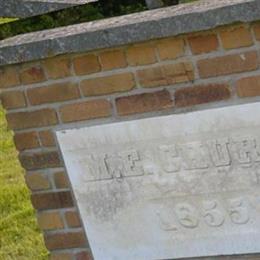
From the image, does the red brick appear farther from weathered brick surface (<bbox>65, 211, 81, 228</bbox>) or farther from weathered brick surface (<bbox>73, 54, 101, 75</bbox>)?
weathered brick surface (<bbox>73, 54, 101, 75</bbox>)

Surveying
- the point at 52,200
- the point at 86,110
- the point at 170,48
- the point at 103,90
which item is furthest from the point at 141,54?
the point at 52,200

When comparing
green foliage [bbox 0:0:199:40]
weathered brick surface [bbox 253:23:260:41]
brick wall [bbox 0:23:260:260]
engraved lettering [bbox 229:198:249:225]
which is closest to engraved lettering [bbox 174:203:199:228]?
engraved lettering [bbox 229:198:249:225]

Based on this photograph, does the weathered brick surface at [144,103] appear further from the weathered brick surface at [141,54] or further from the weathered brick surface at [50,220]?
the weathered brick surface at [50,220]

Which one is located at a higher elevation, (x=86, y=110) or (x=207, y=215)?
(x=86, y=110)

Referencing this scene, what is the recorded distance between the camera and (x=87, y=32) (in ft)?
10.2

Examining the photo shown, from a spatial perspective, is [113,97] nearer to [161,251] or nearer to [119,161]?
[119,161]

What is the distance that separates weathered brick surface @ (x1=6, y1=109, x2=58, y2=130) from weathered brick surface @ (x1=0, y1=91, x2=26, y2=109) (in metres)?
0.04

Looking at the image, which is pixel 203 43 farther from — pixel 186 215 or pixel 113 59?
pixel 186 215

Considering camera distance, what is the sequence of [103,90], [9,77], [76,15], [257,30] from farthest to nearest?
[76,15] → [9,77] → [103,90] → [257,30]

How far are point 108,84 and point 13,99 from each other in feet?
1.42

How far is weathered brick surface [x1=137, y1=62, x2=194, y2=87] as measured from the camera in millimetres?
3135

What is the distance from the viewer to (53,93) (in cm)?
331

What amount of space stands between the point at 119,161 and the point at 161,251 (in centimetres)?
43

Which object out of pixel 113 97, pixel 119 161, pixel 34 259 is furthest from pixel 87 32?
pixel 34 259
